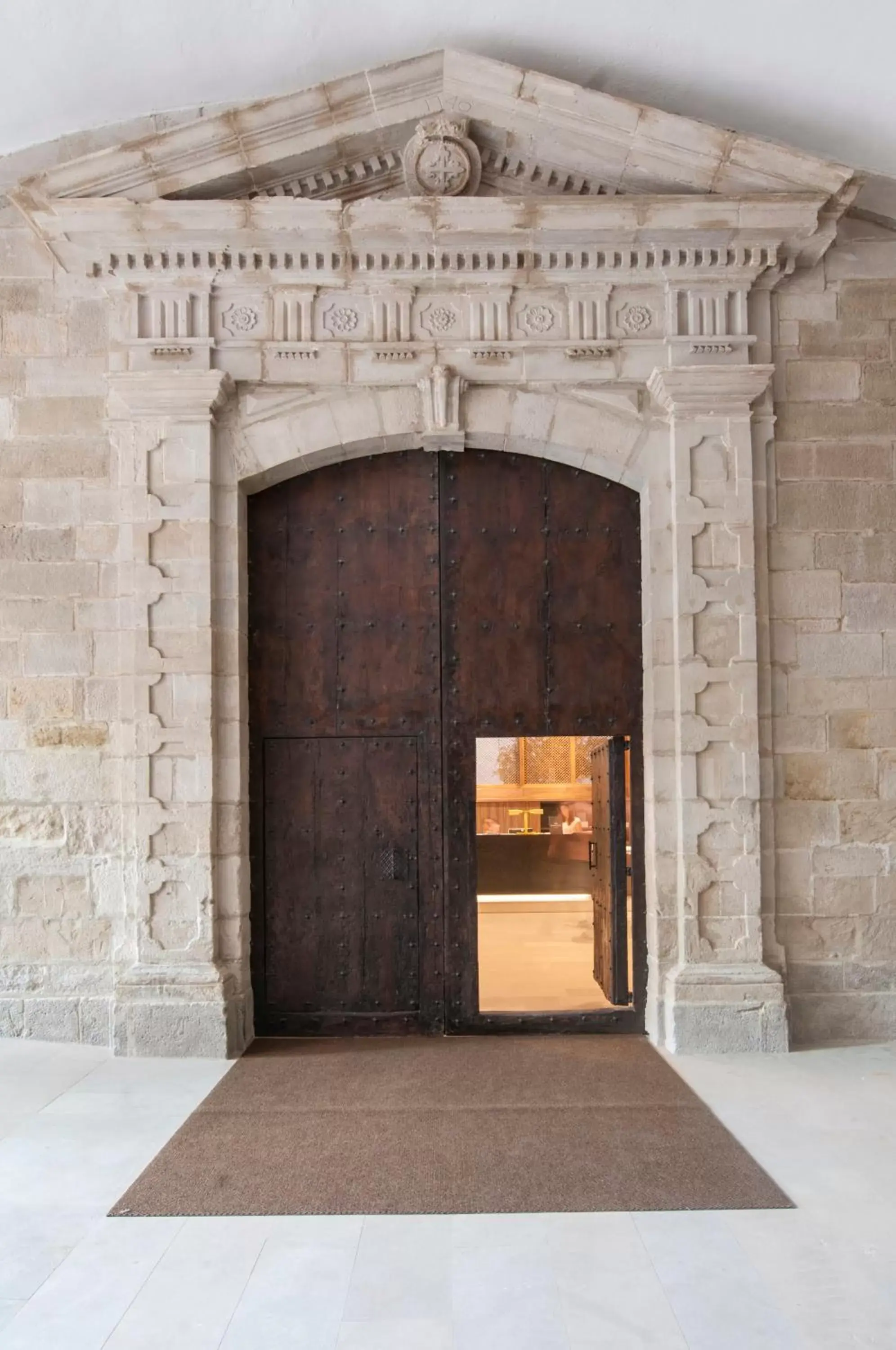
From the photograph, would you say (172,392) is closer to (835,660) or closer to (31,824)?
(31,824)

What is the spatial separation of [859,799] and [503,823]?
5.62 metres

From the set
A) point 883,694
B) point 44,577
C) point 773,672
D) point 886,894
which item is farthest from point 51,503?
point 886,894

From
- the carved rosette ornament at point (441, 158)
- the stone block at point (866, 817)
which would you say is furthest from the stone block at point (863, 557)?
the carved rosette ornament at point (441, 158)

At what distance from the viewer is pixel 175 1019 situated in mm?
4867

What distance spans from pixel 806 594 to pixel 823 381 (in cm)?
105

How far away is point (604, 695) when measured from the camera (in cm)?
538

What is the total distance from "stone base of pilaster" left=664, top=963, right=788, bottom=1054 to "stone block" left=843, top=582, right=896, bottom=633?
1708 millimetres

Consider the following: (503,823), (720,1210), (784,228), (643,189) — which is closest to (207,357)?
(643,189)

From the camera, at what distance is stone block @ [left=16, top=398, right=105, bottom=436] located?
5289 mm

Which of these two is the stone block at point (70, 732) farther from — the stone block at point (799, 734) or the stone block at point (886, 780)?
the stone block at point (886, 780)

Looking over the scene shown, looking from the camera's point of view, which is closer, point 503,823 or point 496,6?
point 496,6

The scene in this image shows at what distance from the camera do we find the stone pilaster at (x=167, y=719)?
490 centimetres


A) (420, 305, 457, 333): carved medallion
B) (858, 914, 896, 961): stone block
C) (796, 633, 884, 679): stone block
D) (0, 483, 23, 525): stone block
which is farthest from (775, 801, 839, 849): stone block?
(0, 483, 23, 525): stone block

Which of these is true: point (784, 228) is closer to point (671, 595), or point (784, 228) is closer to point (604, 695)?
point (671, 595)
